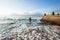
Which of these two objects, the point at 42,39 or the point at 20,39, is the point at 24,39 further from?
the point at 42,39

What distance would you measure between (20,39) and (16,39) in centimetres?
44

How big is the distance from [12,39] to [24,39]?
1306mm

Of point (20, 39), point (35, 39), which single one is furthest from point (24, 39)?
point (35, 39)

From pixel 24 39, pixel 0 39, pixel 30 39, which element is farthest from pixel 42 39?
pixel 0 39

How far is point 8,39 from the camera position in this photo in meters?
10.6

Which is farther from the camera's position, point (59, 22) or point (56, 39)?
point (59, 22)

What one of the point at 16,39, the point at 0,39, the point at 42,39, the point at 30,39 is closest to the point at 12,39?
the point at 16,39

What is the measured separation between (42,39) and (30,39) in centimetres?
131

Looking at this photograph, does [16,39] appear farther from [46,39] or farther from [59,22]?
[59,22]

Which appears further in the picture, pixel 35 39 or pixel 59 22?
pixel 59 22

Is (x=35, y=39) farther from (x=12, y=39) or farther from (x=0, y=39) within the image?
(x=0, y=39)

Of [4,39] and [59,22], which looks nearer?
[4,39]

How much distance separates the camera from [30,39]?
34.8 ft

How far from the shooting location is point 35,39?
34.8ft
